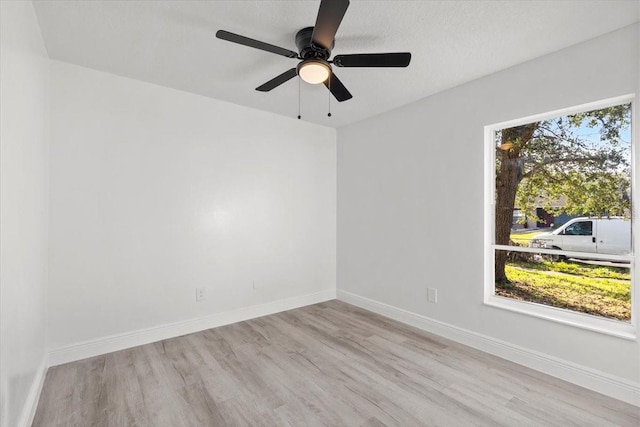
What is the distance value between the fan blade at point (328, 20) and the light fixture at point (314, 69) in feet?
0.35

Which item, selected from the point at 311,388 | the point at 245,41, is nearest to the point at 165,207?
the point at 245,41

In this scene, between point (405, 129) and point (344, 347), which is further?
point (405, 129)

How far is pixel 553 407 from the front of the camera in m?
2.00

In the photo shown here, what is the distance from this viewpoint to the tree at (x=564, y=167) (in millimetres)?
2227

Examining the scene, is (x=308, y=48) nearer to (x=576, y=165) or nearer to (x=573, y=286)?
(x=576, y=165)

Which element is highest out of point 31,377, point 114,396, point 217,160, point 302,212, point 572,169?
point 217,160

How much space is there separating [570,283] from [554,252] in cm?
26

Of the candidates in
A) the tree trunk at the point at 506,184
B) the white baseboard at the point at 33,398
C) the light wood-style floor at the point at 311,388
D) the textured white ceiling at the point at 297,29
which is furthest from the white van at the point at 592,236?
the white baseboard at the point at 33,398

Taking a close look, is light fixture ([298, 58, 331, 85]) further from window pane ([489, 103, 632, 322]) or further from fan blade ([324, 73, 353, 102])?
window pane ([489, 103, 632, 322])

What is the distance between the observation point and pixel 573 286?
243cm

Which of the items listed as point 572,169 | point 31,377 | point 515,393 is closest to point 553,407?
point 515,393

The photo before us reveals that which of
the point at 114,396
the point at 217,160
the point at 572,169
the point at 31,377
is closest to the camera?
the point at 31,377

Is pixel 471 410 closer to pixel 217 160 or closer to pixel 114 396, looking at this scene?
pixel 114 396

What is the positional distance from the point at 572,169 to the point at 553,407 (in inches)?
69.9
